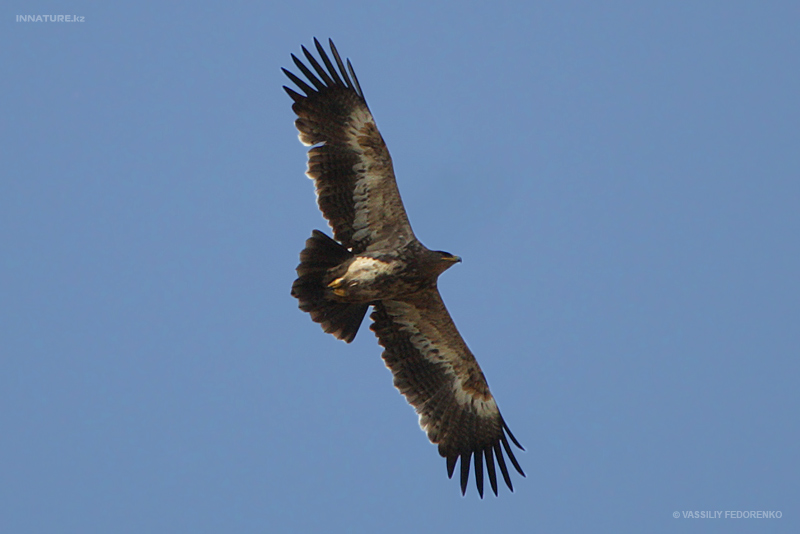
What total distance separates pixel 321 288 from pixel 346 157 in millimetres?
1616

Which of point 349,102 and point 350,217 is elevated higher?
point 349,102

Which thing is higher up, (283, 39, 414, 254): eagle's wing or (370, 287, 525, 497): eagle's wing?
(283, 39, 414, 254): eagle's wing

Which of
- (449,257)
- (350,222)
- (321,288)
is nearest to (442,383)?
(449,257)

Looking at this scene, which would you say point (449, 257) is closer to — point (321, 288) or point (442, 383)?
point (321, 288)

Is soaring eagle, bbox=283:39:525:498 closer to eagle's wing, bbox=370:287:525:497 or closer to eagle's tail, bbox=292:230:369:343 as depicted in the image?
eagle's tail, bbox=292:230:369:343

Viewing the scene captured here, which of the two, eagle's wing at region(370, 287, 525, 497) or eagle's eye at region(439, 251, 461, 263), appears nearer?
eagle's eye at region(439, 251, 461, 263)

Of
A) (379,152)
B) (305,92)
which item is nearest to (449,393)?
(379,152)

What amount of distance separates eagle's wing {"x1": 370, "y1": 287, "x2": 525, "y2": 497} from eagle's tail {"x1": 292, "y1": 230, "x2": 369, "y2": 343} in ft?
2.20

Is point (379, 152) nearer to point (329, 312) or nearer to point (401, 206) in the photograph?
point (401, 206)

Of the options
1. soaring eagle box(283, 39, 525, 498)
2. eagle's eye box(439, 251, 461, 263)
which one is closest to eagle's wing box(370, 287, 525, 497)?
soaring eagle box(283, 39, 525, 498)

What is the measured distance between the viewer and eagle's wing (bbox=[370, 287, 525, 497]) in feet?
40.3

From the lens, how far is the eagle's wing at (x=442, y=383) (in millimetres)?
12281

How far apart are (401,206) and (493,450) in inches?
136

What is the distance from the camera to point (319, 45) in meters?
11.5
